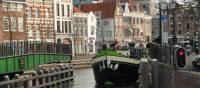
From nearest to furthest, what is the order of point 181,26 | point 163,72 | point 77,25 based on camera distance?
point 163,72 → point 77,25 → point 181,26

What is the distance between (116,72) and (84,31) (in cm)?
7850

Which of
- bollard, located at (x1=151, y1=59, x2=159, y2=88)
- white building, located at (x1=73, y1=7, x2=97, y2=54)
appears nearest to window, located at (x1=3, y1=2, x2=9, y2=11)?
white building, located at (x1=73, y1=7, x2=97, y2=54)

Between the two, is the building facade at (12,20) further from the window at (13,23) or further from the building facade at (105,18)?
the building facade at (105,18)

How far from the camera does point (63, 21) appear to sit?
110562 millimetres

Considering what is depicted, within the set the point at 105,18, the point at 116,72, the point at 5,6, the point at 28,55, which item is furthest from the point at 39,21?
the point at 116,72

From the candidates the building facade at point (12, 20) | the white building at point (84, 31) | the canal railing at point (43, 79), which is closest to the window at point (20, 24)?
the building facade at point (12, 20)

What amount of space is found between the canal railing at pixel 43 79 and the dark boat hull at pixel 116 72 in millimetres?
3303

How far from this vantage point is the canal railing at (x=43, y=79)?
104 feet

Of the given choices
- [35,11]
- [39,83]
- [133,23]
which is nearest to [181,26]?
[133,23]

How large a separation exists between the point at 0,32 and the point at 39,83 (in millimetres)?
46307

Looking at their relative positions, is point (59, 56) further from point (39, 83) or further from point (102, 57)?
point (39, 83)

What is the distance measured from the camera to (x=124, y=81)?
145ft

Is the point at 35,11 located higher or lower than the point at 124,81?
higher

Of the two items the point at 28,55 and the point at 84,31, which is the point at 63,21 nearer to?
the point at 84,31
